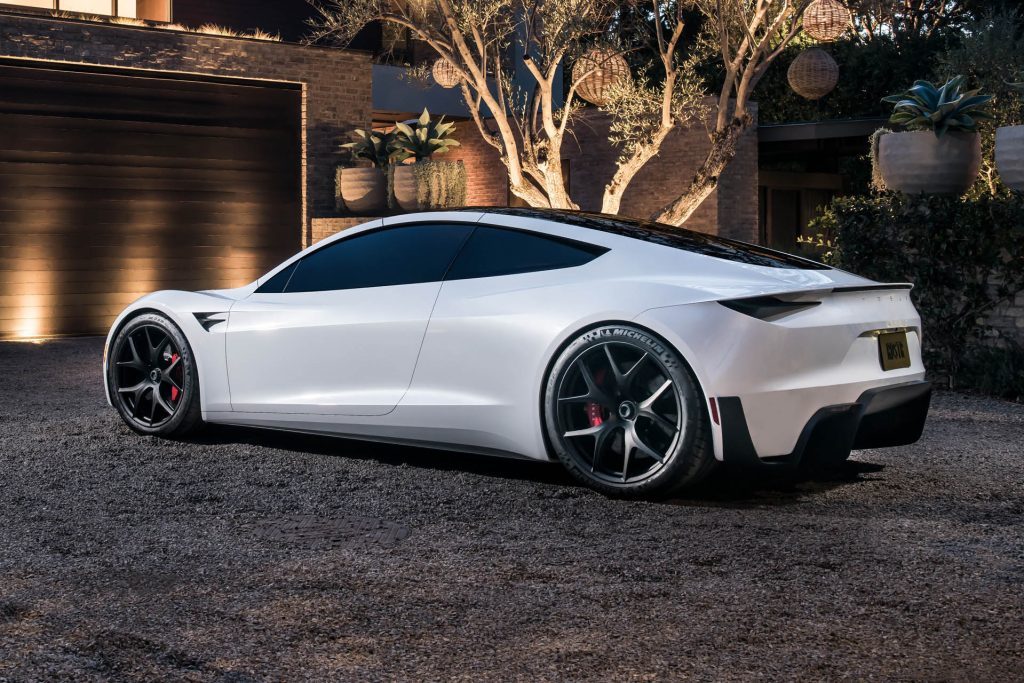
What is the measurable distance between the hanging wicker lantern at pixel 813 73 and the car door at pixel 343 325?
624 inches

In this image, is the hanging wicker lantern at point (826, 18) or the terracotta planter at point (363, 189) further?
the terracotta planter at point (363, 189)

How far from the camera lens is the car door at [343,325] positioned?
601cm

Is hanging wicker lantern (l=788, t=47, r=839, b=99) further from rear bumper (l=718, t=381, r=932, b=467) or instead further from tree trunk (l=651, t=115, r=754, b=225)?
rear bumper (l=718, t=381, r=932, b=467)

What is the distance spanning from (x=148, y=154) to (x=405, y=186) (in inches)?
133

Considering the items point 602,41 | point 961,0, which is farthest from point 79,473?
point 961,0

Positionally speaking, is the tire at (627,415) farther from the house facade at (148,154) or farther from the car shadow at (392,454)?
the house facade at (148,154)

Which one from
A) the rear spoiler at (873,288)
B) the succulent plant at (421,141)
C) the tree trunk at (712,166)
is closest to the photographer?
the rear spoiler at (873,288)

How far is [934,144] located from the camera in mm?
9633

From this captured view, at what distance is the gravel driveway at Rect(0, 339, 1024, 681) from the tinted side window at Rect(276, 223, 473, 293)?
3.02 feet

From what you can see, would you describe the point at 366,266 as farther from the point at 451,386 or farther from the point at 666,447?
the point at 666,447

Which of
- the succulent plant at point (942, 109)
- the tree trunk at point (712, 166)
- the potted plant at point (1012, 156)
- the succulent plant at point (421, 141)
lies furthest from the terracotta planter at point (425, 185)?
the potted plant at point (1012, 156)

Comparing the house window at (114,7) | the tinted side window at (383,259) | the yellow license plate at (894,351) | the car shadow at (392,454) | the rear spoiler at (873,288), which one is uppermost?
the house window at (114,7)

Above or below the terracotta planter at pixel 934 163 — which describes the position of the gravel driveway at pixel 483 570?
below

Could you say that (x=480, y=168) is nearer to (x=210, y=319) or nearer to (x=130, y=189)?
(x=130, y=189)
